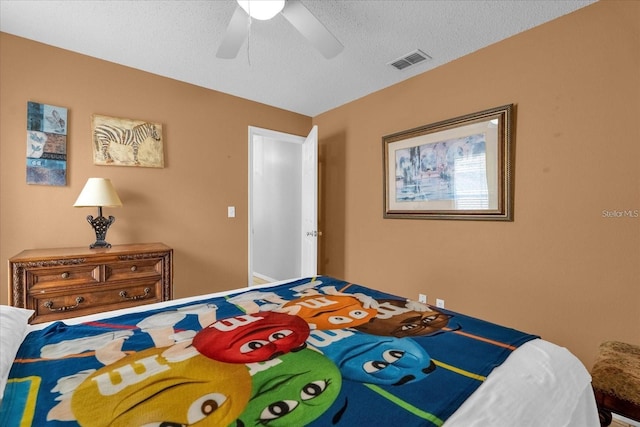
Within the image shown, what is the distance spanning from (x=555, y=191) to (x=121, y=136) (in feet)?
11.4

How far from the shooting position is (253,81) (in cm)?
290

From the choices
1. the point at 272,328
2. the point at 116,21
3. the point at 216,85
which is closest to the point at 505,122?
the point at 272,328

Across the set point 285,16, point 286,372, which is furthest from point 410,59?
point 286,372

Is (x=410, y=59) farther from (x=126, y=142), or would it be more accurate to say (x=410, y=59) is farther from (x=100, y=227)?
(x=100, y=227)

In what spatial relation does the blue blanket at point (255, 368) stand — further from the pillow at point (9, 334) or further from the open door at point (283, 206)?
the open door at point (283, 206)

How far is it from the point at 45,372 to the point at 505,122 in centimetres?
282

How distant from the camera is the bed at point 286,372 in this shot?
70 centimetres

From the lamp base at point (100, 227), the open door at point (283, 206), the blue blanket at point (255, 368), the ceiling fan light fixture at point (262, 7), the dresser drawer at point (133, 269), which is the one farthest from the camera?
the open door at point (283, 206)

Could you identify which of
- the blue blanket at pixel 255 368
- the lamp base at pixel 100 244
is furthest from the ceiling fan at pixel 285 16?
the lamp base at pixel 100 244

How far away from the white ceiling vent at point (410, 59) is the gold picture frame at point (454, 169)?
1.85 feet

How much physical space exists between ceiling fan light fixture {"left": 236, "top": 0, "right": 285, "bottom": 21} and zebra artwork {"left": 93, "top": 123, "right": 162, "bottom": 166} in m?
1.70

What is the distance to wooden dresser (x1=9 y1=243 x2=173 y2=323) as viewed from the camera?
6.02ft

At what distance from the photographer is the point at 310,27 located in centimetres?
161

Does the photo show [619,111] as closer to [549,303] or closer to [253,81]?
[549,303]
